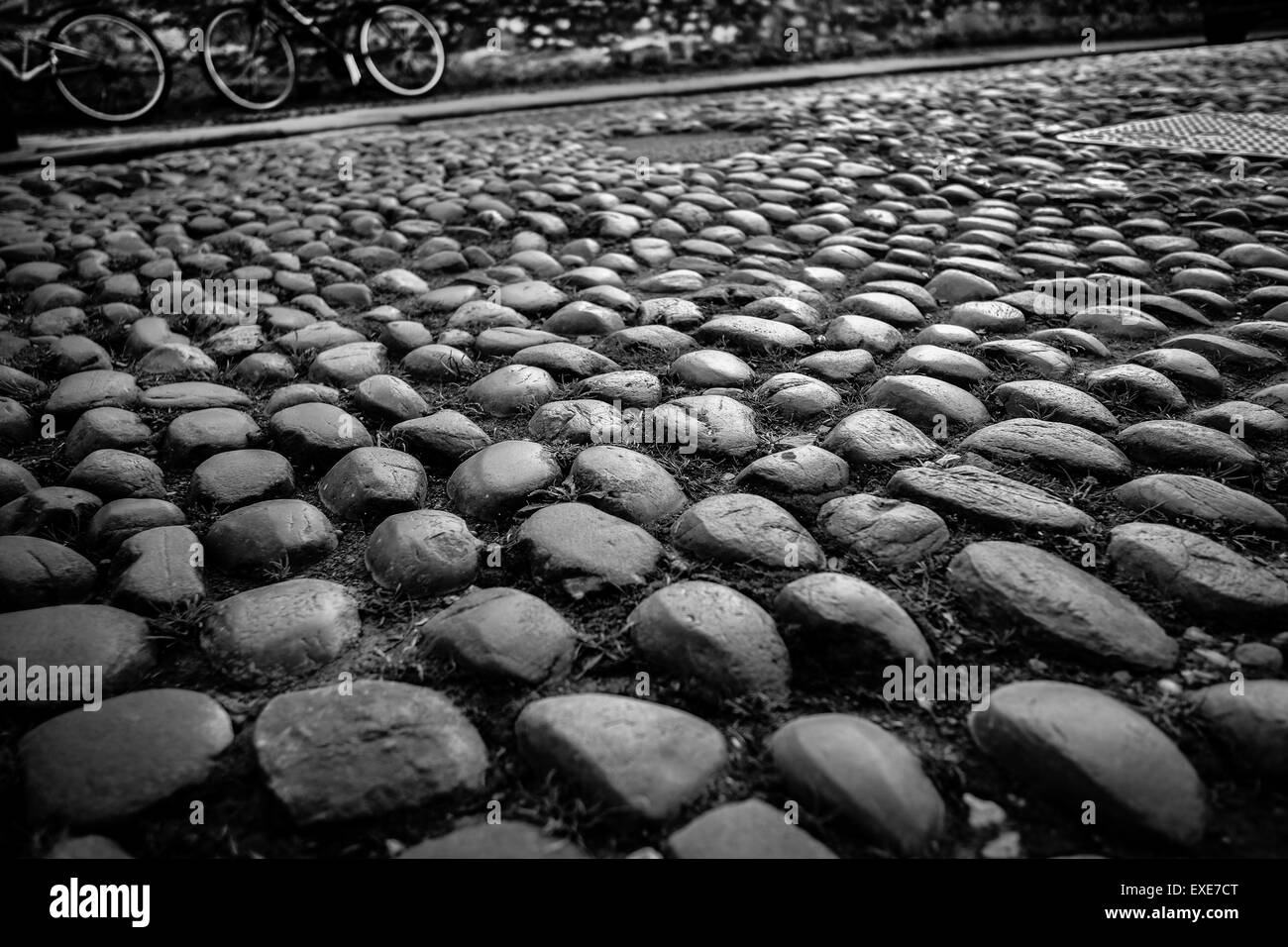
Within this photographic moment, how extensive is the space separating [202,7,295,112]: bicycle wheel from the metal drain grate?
6188 millimetres

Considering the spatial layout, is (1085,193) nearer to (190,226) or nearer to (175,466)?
(175,466)

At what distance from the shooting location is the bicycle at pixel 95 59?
5.95 meters

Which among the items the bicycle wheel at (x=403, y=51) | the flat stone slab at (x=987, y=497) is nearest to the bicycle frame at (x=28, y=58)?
the bicycle wheel at (x=403, y=51)

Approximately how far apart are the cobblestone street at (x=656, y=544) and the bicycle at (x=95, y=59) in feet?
13.5

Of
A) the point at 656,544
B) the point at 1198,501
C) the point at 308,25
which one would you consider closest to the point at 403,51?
the point at 308,25

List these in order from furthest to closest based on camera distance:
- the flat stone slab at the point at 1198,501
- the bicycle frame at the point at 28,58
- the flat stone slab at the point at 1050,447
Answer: the bicycle frame at the point at 28,58 < the flat stone slab at the point at 1050,447 < the flat stone slab at the point at 1198,501

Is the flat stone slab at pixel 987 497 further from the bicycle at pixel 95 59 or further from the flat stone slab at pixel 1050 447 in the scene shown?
the bicycle at pixel 95 59

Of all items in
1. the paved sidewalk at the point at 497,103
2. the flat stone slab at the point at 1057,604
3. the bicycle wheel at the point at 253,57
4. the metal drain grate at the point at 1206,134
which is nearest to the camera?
the flat stone slab at the point at 1057,604

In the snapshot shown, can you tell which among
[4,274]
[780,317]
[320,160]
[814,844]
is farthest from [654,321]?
[320,160]

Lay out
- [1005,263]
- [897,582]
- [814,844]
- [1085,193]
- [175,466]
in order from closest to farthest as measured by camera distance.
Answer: [814,844]
[897,582]
[175,466]
[1005,263]
[1085,193]

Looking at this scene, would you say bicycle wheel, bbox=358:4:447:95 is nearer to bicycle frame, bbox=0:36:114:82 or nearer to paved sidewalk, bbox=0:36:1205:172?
paved sidewalk, bbox=0:36:1205:172

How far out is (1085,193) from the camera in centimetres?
346

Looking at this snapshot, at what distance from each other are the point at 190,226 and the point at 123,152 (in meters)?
2.28

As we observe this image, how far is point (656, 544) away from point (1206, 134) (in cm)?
486
